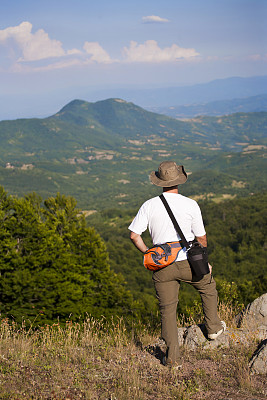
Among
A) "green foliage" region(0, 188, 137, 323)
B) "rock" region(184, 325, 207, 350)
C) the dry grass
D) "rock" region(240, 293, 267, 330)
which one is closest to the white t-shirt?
the dry grass

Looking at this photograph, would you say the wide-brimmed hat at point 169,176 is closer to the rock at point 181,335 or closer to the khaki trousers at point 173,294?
the khaki trousers at point 173,294

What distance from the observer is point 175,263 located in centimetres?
482

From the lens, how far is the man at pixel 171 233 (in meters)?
4.82

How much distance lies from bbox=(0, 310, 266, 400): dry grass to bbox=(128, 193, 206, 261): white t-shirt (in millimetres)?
1567

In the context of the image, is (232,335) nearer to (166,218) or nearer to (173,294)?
(173,294)

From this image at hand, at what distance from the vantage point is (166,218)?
4809 millimetres

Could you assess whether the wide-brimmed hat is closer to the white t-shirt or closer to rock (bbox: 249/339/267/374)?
the white t-shirt

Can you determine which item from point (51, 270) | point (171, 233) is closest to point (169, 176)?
point (171, 233)

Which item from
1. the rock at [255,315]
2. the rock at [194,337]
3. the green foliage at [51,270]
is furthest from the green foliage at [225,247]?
the rock at [194,337]

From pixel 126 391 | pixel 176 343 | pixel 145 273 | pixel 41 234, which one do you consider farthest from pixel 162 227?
pixel 145 273

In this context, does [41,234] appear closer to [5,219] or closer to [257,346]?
[5,219]

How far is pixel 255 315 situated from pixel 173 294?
2.29 metres

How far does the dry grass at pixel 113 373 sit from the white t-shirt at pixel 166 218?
1567mm

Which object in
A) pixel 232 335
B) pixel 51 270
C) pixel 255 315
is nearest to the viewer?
pixel 232 335
